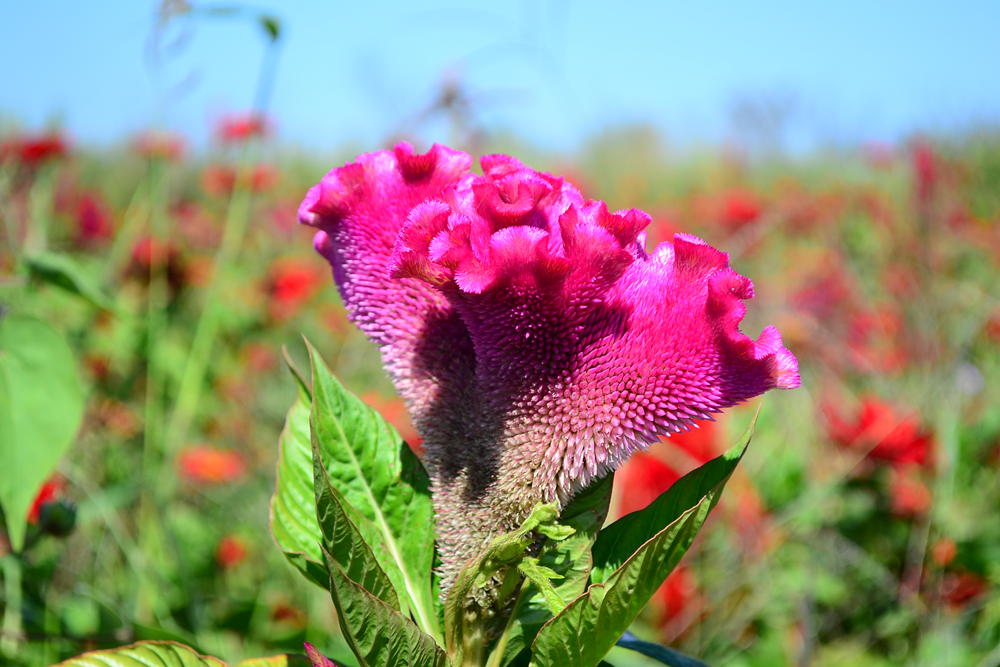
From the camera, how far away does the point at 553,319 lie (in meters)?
0.55

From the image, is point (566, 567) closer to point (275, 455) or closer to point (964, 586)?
point (964, 586)

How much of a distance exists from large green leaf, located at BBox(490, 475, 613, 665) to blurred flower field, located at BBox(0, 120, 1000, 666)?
0.33 meters

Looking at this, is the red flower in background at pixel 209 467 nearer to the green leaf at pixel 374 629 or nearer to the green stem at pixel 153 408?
the green stem at pixel 153 408

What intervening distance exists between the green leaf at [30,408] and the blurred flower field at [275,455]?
21 millimetres

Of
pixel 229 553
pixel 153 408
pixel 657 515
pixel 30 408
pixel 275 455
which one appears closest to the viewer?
pixel 657 515

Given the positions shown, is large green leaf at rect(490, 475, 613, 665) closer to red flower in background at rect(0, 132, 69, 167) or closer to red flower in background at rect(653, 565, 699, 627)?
red flower in background at rect(653, 565, 699, 627)

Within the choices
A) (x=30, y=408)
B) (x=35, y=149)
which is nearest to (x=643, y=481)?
(x=30, y=408)

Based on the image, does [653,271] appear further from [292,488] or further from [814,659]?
[814,659]

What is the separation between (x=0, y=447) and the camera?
0.76 meters

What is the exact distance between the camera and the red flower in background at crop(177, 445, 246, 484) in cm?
225

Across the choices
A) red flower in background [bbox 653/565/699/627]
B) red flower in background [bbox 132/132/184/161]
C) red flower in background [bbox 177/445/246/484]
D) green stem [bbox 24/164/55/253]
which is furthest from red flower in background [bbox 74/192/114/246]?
red flower in background [bbox 653/565/699/627]

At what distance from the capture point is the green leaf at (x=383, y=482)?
66 cm

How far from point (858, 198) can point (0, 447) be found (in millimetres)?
5954

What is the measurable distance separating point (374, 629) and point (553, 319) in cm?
23
